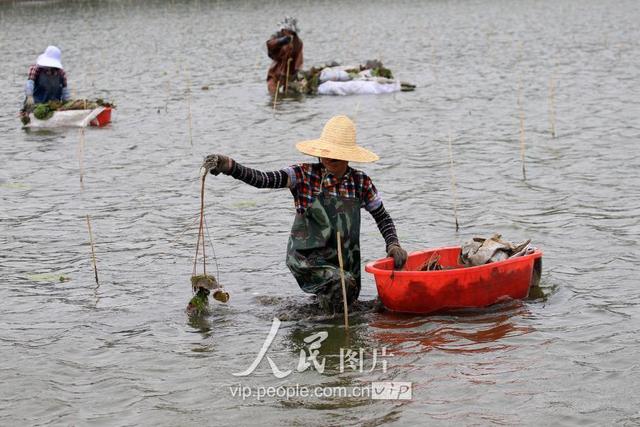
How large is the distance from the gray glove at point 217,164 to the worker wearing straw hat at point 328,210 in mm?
294

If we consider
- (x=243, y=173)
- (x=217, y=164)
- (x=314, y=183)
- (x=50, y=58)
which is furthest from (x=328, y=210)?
(x=50, y=58)

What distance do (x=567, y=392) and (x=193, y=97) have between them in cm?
1293

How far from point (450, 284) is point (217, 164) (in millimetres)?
1654

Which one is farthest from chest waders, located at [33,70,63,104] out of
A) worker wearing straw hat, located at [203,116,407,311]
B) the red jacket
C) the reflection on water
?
the reflection on water

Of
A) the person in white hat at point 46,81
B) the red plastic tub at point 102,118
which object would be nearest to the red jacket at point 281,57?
the red plastic tub at point 102,118

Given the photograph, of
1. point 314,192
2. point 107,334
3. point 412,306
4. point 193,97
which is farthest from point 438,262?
point 193,97

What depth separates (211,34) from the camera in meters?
28.4

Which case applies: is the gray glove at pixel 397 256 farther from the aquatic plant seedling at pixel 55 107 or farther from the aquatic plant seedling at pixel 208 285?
the aquatic plant seedling at pixel 55 107

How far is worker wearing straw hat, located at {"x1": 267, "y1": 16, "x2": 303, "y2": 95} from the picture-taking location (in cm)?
1625

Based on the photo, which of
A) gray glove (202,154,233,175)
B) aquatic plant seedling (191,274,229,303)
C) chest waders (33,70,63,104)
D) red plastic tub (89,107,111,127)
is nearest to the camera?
gray glove (202,154,233,175)

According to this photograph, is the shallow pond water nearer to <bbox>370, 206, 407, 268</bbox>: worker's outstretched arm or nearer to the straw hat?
<bbox>370, 206, 407, 268</bbox>: worker's outstretched arm

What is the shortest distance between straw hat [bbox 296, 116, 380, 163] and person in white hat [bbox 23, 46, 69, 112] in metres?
8.41

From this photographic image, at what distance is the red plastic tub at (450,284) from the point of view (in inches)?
240

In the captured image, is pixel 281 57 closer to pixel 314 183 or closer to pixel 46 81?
pixel 46 81
